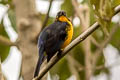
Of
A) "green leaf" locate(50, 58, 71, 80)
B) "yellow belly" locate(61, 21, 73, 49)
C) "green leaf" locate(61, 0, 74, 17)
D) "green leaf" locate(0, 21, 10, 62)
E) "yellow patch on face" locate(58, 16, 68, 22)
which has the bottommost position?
"green leaf" locate(50, 58, 71, 80)

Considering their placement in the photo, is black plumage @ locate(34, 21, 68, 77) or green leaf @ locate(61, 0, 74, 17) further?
green leaf @ locate(61, 0, 74, 17)

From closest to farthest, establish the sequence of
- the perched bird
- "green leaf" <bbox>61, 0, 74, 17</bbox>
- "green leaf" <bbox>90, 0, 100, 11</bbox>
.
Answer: "green leaf" <bbox>90, 0, 100, 11</bbox> < the perched bird < "green leaf" <bbox>61, 0, 74, 17</bbox>

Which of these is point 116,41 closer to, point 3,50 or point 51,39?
point 3,50

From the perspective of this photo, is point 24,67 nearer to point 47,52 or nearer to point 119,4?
point 47,52

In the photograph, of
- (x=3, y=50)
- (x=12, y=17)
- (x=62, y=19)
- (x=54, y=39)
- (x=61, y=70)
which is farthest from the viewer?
(x=61, y=70)

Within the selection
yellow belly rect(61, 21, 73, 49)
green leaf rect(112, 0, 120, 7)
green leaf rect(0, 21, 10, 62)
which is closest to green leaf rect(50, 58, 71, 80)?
green leaf rect(0, 21, 10, 62)

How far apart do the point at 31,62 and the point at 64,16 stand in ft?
1.88

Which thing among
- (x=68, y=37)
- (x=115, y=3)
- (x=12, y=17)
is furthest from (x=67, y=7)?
(x=115, y=3)

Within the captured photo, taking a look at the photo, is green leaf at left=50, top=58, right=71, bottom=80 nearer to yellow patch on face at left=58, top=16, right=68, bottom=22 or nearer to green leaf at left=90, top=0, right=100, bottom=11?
yellow patch on face at left=58, top=16, right=68, bottom=22

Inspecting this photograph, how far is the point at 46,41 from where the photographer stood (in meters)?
2.23

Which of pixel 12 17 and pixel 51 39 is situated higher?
pixel 51 39

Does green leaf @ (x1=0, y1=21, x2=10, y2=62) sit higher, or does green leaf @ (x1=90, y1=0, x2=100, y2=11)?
green leaf @ (x1=90, y1=0, x2=100, y2=11)

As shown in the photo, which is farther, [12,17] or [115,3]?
[12,17]

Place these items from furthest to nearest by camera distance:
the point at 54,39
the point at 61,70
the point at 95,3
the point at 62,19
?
the point at 61,70
the point at 62,19
the point at 54,39
the point at 95,3
